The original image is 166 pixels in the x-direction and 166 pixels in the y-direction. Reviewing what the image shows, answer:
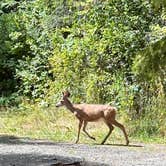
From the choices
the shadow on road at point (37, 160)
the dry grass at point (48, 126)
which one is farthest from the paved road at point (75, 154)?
the dry grass at point (48, 126)

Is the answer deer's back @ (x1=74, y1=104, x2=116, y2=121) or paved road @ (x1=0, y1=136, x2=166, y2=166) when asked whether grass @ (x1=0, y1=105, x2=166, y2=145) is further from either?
paved road @ (x1=0, y1=136, x2=166, y2=166)

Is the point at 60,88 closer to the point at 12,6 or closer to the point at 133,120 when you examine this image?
the point at 133,120

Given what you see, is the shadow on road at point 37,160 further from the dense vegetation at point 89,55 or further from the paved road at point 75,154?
the dense vegetation at point 89,55

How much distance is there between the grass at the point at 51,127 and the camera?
48.5 feet

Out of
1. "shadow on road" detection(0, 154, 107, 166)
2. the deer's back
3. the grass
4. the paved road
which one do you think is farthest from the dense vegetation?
"shadow on road" detection(0, 154, 107, 166)

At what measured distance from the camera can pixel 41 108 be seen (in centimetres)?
1964

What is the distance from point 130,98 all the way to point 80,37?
334cm

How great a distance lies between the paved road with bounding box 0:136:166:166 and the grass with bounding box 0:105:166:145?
3.37 feet

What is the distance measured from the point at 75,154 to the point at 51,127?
16.0ft

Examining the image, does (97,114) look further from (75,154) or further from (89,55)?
(89,55)

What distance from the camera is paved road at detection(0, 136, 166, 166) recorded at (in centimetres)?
1084

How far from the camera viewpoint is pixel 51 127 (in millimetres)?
16609

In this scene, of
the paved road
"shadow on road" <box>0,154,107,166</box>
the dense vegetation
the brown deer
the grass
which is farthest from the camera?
the dense vegetation

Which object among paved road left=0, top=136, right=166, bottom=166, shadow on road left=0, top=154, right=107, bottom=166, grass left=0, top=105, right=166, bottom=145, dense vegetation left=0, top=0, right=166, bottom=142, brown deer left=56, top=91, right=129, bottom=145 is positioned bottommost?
shadow on road left=0, top=154, right=107, bottom=166
